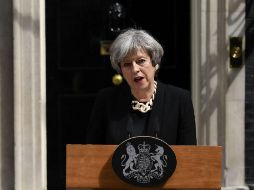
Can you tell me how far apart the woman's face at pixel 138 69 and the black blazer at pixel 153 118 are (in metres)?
0.16

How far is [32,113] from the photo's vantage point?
4.86 metres

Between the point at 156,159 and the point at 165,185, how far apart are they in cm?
12

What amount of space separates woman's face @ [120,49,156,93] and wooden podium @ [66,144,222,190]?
0.38 metres

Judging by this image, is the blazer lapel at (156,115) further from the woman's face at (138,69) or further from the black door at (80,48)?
the black door at (80,48)

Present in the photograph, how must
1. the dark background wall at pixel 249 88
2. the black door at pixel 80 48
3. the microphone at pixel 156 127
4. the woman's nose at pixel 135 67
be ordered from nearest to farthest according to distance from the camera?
the woman's nose at pixel 135 67 < the microphone at pixel 156 127 < the dark background wall at pixel 249 88 < the black door at pixel 80 48

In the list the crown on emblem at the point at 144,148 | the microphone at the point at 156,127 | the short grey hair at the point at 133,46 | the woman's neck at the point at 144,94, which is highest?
the short grey hair at the point at 133,46

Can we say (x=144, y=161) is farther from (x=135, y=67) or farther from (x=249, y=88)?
(x=249, y=88)

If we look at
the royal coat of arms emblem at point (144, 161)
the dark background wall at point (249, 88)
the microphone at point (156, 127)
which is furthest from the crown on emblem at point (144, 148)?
the dark background wall at point (249, 88)

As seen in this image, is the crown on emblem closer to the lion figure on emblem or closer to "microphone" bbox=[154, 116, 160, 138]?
the lion figure on emblem

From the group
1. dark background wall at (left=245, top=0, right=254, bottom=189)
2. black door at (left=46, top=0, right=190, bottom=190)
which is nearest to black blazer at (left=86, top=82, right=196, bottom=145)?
dark background wall at (left=245, top=0, right=254, bottom=189)

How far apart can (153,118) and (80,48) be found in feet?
8.94

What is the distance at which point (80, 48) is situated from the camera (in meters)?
5.40

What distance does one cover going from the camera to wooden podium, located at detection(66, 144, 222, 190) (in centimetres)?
245

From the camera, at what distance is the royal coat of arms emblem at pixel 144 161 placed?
8.03ft
